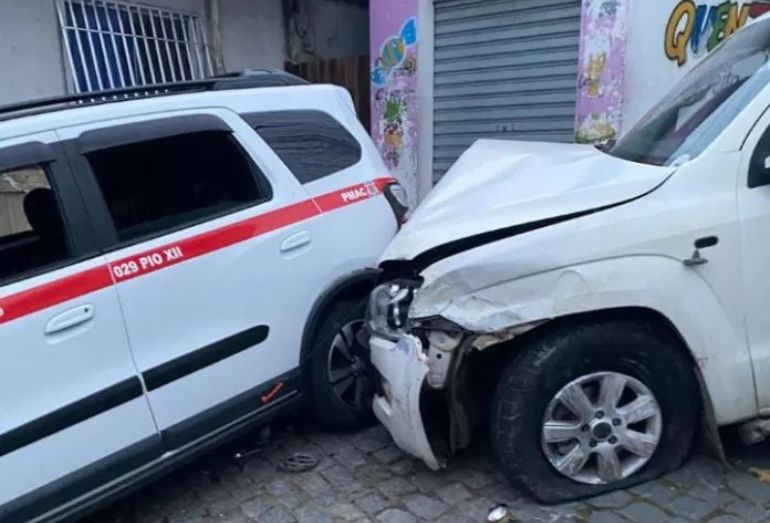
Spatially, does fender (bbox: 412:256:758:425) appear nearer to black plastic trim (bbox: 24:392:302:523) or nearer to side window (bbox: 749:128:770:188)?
side window (bbox: 749:128:770:188)

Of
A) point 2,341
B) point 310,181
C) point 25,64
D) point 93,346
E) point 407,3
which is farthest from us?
point 407,3

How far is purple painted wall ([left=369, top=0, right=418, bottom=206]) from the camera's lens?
8672mm

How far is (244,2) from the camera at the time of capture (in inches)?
351

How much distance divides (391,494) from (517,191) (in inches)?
62.1

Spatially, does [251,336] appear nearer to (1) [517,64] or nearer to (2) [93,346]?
(2) [93,346]

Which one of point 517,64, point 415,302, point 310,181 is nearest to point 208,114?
point 310,181

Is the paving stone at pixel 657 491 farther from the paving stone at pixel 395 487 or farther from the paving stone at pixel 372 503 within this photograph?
the paving stone at pixel 372 503

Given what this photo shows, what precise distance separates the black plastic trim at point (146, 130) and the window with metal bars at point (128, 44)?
4.34 metres

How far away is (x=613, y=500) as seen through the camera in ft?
10.5

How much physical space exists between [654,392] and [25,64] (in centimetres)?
643

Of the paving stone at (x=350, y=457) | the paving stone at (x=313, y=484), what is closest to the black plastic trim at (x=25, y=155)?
the paving stone at (x=313, y=484)

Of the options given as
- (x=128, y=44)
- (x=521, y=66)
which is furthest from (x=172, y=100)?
(x=521, y=66)

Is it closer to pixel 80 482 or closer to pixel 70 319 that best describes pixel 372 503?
pixel 80 482

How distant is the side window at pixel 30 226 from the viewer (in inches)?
122
